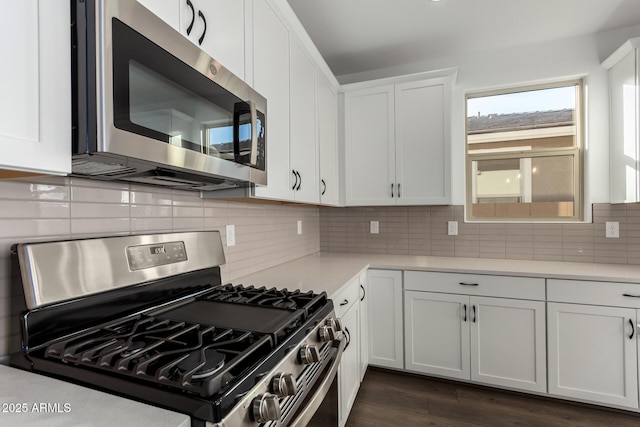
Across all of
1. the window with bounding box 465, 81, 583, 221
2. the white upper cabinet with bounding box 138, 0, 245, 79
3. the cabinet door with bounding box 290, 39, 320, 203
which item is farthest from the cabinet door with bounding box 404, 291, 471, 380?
the white upper cabinet with bounding box 138, 0, 245, 79

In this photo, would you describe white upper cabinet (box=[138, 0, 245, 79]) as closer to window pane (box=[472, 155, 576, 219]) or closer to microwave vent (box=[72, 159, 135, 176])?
microwave vent (box=[72, 159, 135, 176])

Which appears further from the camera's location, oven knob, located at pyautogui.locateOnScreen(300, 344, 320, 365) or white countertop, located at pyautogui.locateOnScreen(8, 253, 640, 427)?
oven knob, located at pyautogui.locateOnScreen(300, 344, 320, 365)

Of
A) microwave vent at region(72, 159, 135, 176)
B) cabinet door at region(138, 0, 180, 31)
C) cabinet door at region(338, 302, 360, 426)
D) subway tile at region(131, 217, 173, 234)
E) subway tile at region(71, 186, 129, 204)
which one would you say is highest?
cabinet door at region(138, 0, 180, 31)

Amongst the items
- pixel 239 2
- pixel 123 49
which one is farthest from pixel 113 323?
pixel 239 2

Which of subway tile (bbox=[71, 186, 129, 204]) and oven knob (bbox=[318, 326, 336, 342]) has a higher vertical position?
subway tile (bbox=[71, 186, 129, 204])

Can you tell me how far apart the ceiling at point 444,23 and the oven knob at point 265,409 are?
83.6 inches

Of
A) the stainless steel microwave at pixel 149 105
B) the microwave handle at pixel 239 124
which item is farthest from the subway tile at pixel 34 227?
the microwave handle at pixel 239 124

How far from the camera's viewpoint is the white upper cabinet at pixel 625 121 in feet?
6.56

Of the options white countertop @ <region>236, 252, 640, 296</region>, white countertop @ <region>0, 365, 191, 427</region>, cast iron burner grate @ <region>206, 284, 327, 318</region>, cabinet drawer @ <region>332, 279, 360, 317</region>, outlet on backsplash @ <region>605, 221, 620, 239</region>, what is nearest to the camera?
white countertop @ <region>0, 365, 191, 427</region>

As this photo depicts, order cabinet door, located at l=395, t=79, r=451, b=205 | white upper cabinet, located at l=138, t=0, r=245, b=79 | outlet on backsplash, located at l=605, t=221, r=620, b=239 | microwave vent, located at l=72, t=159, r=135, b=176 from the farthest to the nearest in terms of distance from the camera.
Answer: cabinet door, located at l=395, t=79, r=451, b=205
outlet on backsplash, located at l=605, t=221, r=620, b=239
white upper cabinet, located at l=138, t=0, r=245, b=79
microwave vent, located at l=72, t=159, r=135, b=176

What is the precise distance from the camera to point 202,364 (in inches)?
27.1

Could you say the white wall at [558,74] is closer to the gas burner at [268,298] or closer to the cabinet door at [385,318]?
the cabinet door at [385,318]

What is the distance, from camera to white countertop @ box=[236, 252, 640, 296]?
1730 mm

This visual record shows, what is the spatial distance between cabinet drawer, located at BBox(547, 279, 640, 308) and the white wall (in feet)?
2.49
